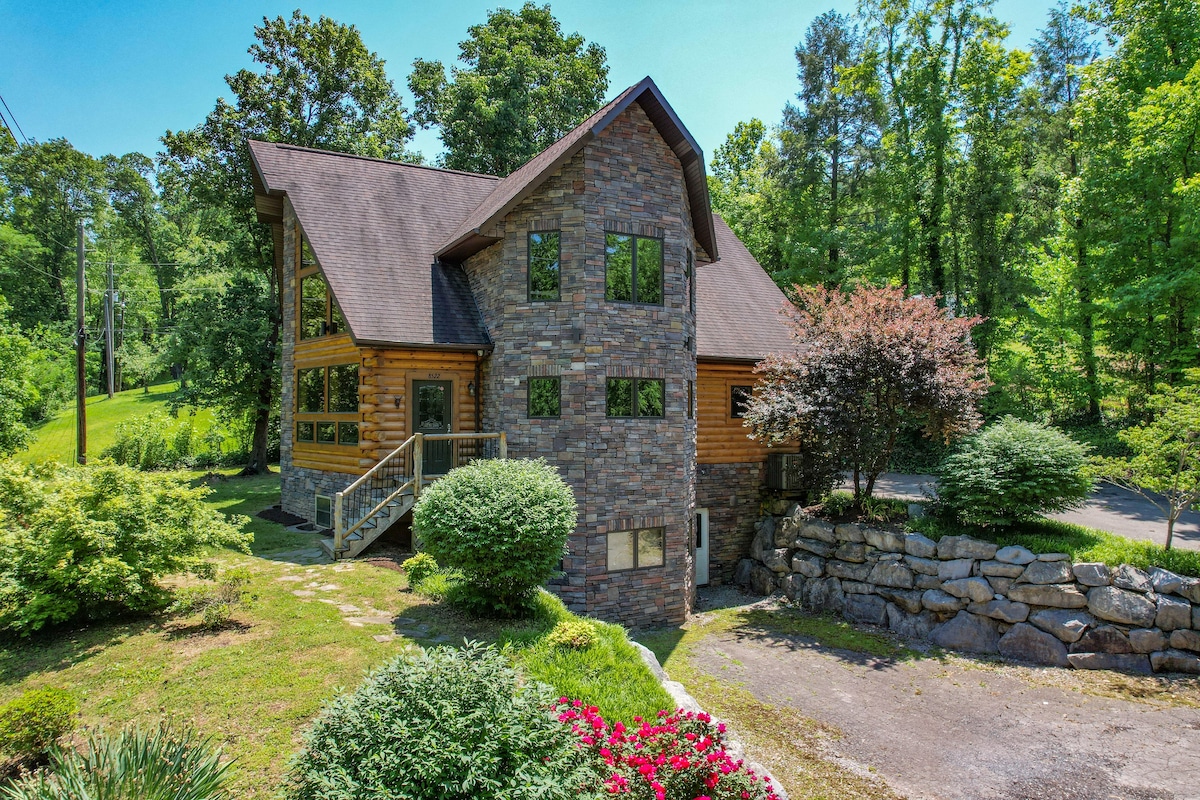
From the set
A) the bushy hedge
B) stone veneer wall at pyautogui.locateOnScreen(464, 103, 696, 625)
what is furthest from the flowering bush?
stone veneer wall at pyautogui.locateOnScreen(464, 103, 696, 625)

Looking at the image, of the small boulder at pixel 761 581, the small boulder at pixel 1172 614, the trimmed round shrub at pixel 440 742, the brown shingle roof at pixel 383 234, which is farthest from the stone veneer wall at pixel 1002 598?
the trimmed round shrub at pixel 440 742

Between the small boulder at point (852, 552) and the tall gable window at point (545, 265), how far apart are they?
8887 mm

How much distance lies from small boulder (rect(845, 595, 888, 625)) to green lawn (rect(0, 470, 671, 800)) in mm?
7840

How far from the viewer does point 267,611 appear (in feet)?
27.0

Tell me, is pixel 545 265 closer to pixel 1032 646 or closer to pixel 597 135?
pixel 597 135

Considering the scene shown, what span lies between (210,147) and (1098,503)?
31.7 metres

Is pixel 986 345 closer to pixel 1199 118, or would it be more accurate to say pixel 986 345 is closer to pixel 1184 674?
pixel 1199 118

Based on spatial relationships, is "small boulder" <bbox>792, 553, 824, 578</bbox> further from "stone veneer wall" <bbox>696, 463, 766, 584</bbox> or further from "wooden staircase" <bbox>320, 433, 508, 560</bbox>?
"wooden staircase" <bbox>320, 433, 508, 560</bbox>

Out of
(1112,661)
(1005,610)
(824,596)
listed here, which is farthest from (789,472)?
(1112,661)

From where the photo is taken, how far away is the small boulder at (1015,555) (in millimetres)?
11477

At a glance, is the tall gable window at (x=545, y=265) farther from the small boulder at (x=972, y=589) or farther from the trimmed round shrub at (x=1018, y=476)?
the small boulder at (x=972, y=589)

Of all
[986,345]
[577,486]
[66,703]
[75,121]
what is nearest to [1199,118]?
[986,345]

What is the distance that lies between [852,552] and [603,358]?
24.6 ft

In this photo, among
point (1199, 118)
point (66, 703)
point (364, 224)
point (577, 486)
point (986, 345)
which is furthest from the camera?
point (986, 345)
